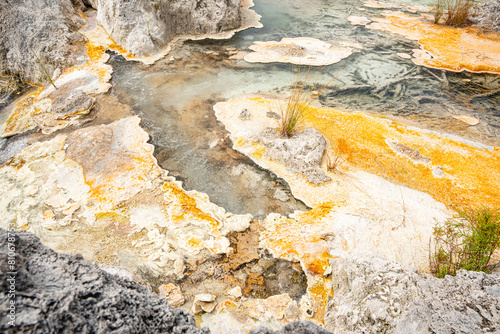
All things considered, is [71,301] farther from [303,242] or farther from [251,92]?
[251,92]

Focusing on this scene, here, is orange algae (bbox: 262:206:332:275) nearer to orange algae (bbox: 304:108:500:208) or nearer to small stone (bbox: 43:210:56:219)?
orange algae (bbox: 304:108:500:208)

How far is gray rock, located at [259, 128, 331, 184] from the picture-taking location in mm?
2803

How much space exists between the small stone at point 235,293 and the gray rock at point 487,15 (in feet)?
25.3

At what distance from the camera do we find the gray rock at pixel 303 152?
2.80 metres

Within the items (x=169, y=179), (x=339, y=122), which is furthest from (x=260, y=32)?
(x=169, y=179)

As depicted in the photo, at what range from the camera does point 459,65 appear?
15.9 feet

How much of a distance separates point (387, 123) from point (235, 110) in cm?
193

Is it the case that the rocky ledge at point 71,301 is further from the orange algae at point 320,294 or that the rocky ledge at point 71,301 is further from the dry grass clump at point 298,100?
the dry grass clump at point 298,100

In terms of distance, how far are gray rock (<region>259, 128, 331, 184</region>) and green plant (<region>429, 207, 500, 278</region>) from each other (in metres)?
1.04

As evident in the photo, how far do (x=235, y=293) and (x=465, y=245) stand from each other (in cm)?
172

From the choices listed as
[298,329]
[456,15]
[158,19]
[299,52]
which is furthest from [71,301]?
[456,15]

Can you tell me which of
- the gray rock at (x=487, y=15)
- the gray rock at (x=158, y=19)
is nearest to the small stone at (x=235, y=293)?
the gray rock at (x=158, y=19)

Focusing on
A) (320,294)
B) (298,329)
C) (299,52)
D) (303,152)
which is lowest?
(320,294)

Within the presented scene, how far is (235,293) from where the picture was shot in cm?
188
